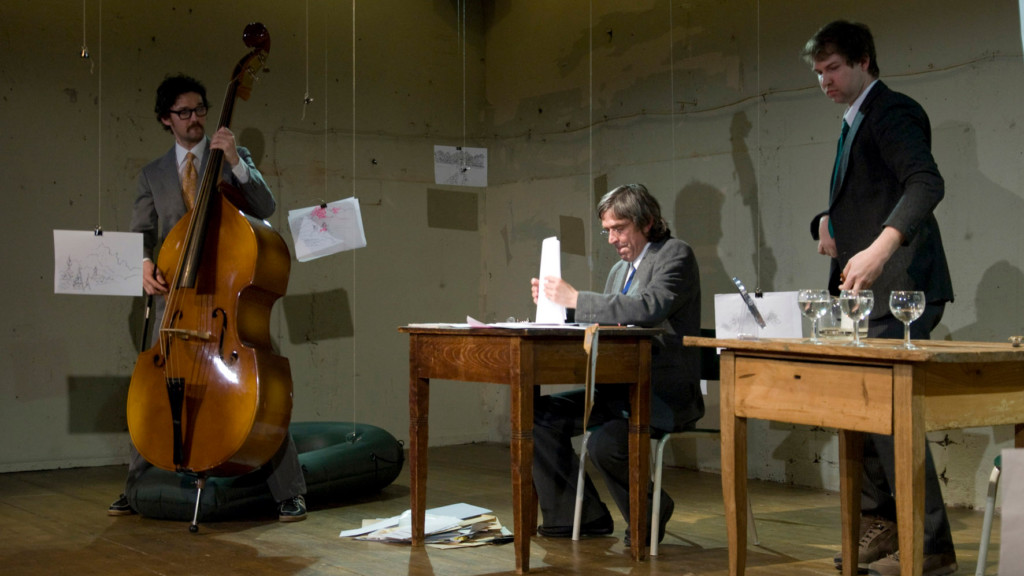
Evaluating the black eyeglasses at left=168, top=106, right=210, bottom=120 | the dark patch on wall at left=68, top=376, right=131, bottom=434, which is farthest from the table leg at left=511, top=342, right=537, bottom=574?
the dark patch on wall at left=68, top=376, right=131, bottom=434

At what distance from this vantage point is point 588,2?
562 centimetres

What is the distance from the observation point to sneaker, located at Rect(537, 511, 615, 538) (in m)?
3.41

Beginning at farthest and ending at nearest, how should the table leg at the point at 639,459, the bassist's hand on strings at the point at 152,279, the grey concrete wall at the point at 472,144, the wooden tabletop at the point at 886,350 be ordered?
the grey concrete wall at the point at 472,144 → the bassist's hand on strings at the point at 152,279 → the table leg at the point at 639,459 → the wooden tabletop at the point at 886,350

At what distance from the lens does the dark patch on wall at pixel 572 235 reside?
5.63m

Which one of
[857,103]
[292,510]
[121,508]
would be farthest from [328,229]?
[857,103]

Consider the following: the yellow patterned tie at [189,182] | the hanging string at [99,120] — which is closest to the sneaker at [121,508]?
the yellow patterned tie at [189,182]

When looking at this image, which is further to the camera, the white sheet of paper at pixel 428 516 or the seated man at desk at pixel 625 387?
the white sheet of paper at pixel 428 516

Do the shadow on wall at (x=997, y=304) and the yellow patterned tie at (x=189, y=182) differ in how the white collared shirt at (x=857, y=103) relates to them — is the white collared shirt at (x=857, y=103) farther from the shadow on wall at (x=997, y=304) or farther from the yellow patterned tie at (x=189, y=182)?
the yellow patterned tie at (x=189, y=182)

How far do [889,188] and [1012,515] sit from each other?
1184mm

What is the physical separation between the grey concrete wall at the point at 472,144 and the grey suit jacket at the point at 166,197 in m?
1.19

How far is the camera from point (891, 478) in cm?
266

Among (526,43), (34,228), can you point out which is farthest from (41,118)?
(526,43)

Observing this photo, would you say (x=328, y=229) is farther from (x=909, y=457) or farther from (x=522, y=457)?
(x=909, y=457)

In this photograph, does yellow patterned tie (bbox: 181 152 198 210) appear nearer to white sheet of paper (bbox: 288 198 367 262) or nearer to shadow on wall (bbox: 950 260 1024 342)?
white sheet of paper (bbox: 288 198 367 262)
